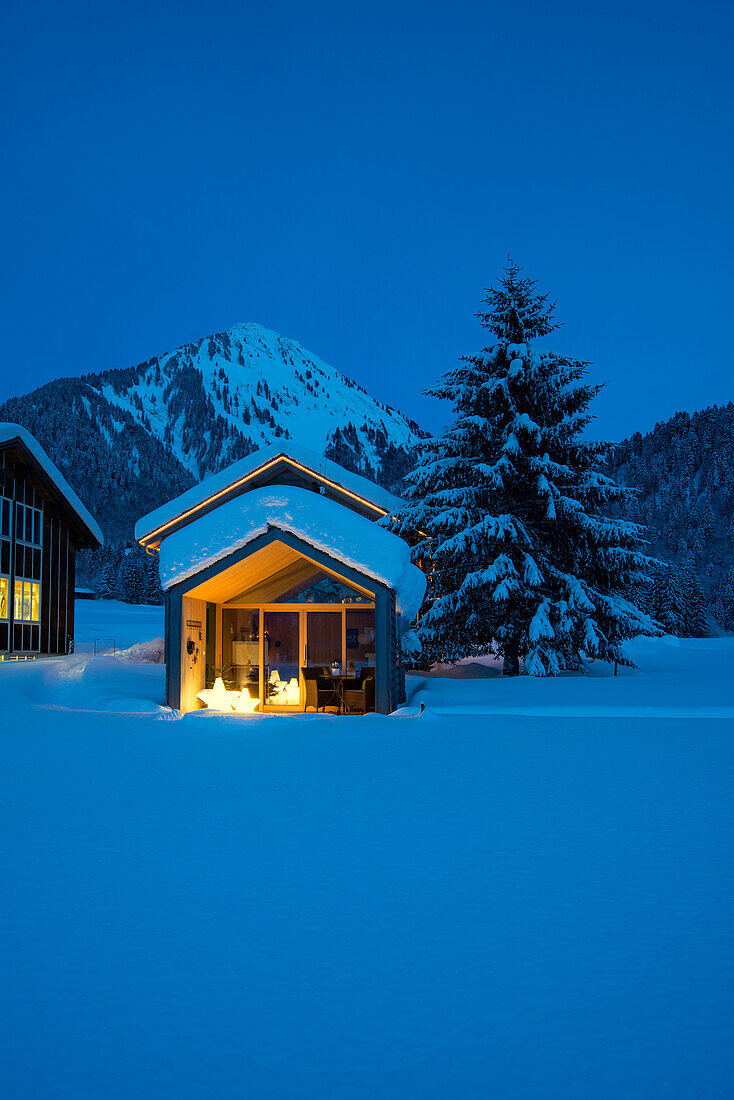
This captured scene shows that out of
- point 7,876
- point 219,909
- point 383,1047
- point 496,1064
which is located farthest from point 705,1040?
point 7,876

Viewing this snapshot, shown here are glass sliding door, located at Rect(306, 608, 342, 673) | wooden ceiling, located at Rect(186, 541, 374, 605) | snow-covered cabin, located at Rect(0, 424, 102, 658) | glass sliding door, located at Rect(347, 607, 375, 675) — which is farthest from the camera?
snow-covered cabin, located at Rect(0, 424, 102, 658)

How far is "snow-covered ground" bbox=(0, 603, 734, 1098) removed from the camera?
9.23 feet

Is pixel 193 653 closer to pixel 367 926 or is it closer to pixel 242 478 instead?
pixel 242 478

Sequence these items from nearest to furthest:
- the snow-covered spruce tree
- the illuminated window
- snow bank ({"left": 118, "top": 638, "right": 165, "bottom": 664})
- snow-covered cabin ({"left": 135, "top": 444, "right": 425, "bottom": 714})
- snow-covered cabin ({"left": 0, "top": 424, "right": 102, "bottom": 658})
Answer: snow-covered cabin ({"left": 135, "top": 444, "right": 425, "bottom": 714}) < the snow-covered spruce tree < snow bank ({"left": 118, "top": 638, "right": 165, "bottom": 664}) < snow-covered cabin ({"left": 0, "top": 424, "right": 102, "bottom": 658}) < the illuminated window

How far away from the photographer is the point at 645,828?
5.88 metres

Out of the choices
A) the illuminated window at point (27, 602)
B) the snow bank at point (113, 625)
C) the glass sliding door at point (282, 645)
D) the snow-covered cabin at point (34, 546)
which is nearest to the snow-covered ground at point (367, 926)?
the glass sliding door at point (282, 645)

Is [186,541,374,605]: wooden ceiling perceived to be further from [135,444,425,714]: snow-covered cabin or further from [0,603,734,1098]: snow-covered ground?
[0,603,734,1098]: snow-covered ground

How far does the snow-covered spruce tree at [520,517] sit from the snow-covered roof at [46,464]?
1182cm

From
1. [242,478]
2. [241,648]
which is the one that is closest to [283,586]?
[241,648]

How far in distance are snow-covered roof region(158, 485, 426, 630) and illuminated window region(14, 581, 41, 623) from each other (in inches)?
515

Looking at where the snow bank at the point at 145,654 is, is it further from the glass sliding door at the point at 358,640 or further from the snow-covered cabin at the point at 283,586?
the glass sliding door at the point at 358,640

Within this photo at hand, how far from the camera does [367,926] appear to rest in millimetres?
3984

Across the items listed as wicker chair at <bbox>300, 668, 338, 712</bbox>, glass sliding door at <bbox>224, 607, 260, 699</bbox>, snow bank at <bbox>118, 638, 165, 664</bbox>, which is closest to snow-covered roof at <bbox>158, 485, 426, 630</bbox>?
wicker chair at <bbox>300, 668, 338, 712</bbox>

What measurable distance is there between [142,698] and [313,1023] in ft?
40.0
